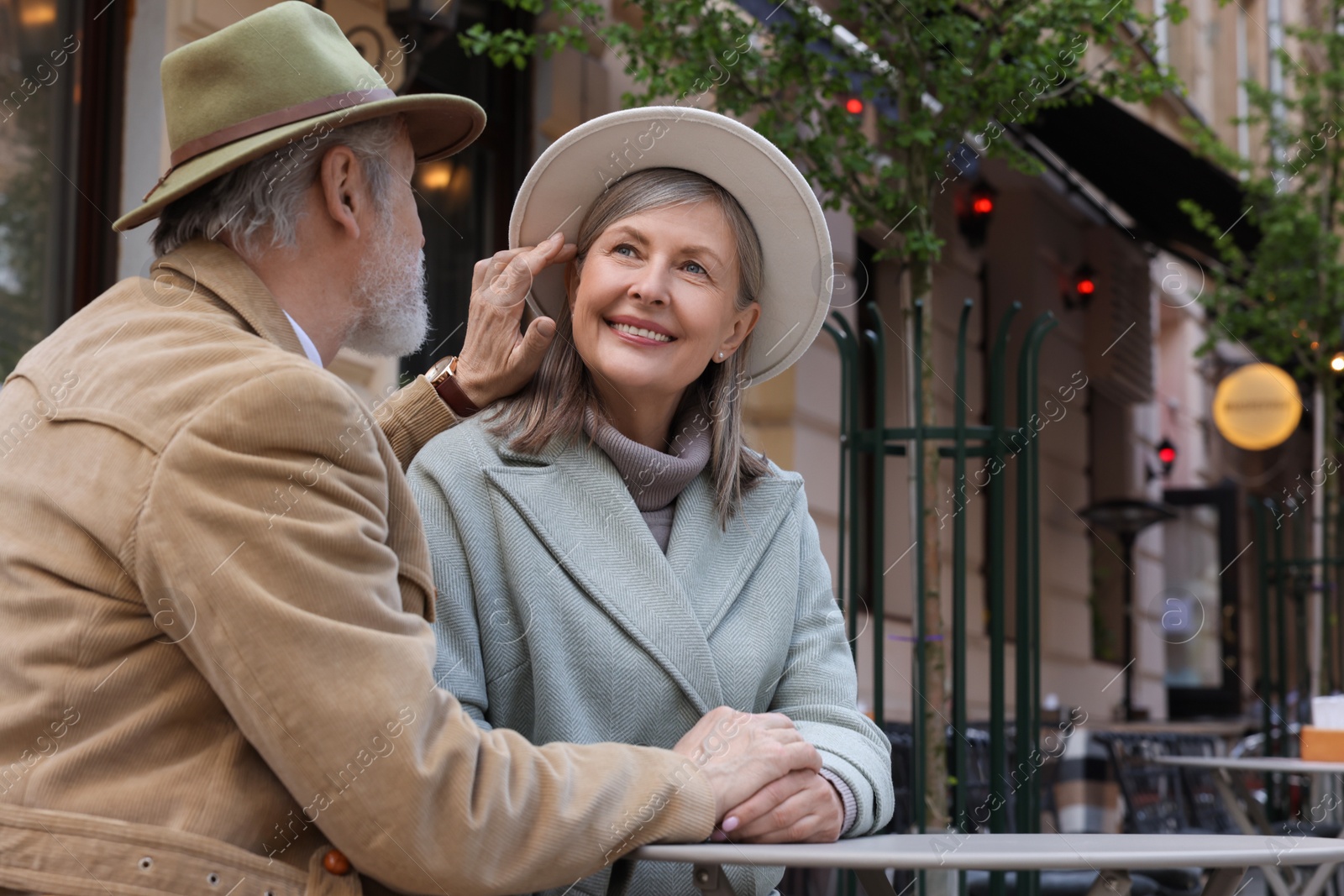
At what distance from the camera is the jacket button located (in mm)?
1522

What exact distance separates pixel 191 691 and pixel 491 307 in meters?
0.95

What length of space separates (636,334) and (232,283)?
745 mm

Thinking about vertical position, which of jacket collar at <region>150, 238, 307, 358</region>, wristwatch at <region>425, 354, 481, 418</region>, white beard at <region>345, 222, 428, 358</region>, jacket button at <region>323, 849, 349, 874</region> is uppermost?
white beard at <region>345, 222, 428, 358</region>

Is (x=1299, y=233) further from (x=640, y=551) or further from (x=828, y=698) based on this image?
(x=640, y=551)

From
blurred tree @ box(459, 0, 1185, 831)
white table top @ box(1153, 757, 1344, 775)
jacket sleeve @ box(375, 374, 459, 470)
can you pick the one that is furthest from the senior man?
blurred tree @ box(459, 0, 1185, 831)

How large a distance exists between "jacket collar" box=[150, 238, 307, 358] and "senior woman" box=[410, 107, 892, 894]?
1.48 ft

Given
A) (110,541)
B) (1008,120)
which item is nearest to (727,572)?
(110,541)

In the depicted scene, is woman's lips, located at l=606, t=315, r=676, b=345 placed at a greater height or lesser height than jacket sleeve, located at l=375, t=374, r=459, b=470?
greater

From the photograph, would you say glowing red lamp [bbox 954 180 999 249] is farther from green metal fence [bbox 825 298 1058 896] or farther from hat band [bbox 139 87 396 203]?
hat band [bbox 139 87 396 203]

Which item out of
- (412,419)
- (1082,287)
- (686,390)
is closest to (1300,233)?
(1082,287)

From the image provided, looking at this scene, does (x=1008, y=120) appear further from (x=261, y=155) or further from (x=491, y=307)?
(x=261, y=155)

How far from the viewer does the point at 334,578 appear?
1467 mm

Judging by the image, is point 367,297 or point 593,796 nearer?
point 593,796

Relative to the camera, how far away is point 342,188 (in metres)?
1.83
